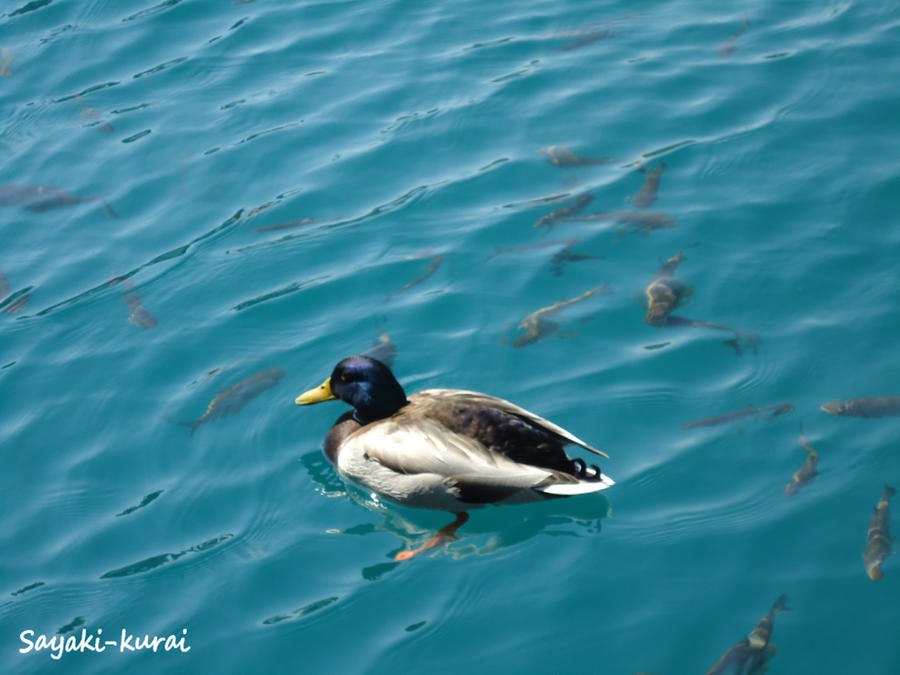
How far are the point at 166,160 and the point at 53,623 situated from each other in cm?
423

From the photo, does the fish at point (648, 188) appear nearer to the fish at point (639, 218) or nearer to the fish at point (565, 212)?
the fish at point (639, 218)

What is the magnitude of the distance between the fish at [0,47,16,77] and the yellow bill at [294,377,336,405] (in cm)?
549

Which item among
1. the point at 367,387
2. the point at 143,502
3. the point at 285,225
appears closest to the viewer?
the point at 143,502

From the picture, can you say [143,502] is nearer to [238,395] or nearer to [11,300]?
[238,395]

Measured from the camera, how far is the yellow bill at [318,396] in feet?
18.3

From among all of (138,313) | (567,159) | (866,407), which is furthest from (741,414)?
(138,313)

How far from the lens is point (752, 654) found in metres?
4.08

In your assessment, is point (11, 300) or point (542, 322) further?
point (11, 300)

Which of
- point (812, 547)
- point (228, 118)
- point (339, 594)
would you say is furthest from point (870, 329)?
point (228, 118)

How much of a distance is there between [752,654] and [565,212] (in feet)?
11.5

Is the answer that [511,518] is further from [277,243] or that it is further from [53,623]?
[277,243]

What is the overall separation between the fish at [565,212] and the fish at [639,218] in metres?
0.07

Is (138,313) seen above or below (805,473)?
above

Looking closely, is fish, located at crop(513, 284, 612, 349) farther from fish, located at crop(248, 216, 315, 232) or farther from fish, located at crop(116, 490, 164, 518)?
fish, located at crop(116, 490, 164, 518)
